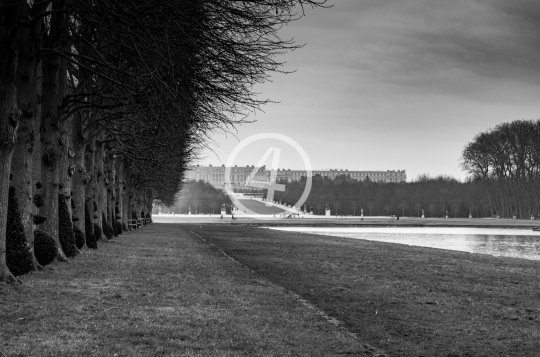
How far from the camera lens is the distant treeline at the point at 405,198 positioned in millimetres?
142750

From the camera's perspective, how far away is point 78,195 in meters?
24.3

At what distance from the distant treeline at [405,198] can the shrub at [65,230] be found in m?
116

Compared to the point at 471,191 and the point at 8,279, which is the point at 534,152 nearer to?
the point at 471,191

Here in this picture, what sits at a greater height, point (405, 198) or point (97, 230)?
point (405, 198)

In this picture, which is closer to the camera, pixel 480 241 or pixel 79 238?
pixel 79 238

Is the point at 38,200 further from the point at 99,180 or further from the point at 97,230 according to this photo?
the point at 99,180

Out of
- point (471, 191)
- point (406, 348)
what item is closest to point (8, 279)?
point (406, 348)

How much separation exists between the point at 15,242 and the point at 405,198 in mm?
149642

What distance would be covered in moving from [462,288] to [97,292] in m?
8.48

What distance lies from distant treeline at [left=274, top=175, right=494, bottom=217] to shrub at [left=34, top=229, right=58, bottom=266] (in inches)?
4680

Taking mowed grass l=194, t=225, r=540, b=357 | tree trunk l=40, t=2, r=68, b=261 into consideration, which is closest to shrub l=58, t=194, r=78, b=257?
tree trunk l=40, t=2, r=68, b=261

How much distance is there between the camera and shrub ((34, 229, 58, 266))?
17.0 m

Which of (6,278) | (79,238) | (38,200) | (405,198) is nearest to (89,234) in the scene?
(79,238)

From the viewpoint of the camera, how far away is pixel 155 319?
1037 centimetres
